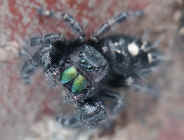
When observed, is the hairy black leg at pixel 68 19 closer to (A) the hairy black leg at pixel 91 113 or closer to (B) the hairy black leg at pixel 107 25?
(B) the hairy black leg at pixel 107 25

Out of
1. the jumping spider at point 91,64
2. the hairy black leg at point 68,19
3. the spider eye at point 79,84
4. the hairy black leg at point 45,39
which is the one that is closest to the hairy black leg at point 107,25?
the jumping spider at point 91,64

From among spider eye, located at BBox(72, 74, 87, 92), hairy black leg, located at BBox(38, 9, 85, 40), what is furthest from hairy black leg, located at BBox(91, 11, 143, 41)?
spider eye, located at BBox(72, 74, 87, 92)

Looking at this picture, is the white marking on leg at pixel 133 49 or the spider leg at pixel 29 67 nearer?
the spider leg at pixel 29 67

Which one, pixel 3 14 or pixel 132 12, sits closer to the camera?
pixel 3 14

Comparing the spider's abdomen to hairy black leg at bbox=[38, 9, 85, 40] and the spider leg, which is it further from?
the spider leg

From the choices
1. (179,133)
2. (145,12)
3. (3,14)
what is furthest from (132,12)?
(179,133)

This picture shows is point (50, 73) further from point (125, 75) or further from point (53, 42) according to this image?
point (125, 75)

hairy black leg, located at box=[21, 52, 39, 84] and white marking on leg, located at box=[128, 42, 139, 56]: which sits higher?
white marking on leg, located at box=[128, 42, 139, 56]

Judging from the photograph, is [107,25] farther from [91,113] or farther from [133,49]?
[91,113]
